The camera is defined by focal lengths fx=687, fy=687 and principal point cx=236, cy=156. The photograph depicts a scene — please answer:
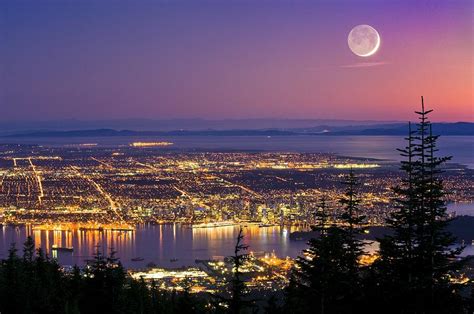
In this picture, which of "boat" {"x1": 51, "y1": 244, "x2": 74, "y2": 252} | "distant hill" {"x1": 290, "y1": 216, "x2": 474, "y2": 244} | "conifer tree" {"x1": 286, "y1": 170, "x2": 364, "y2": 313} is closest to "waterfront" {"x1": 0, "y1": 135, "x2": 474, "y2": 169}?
"distant hill" {"x1": 290, "y1": 216, "x2": 474, "y2": 244}

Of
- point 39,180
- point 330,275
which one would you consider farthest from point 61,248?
point 39,180

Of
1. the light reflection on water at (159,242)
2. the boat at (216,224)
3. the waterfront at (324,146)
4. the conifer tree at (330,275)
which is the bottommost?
the light reflection on water at (159,242)

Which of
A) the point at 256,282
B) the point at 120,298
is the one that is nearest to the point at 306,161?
the point at 256,282

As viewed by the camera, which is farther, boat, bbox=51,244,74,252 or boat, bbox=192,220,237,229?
boat, bbox=192,220,237,229

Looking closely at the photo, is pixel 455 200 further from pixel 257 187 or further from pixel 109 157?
pixel 109 157

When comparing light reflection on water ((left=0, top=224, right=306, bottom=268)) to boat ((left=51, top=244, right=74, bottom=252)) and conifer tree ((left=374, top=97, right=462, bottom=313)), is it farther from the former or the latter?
conifer tree ((left=374, top=97, right=462, bottom=313))

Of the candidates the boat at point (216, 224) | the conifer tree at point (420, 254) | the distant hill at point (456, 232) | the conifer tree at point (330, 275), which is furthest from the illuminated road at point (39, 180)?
the conifer tree at point (420, 254)

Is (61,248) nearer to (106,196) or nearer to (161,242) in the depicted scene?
(161,242)

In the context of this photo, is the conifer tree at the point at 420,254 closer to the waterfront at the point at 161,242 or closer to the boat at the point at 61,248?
the waterfront at the point at 161,242
